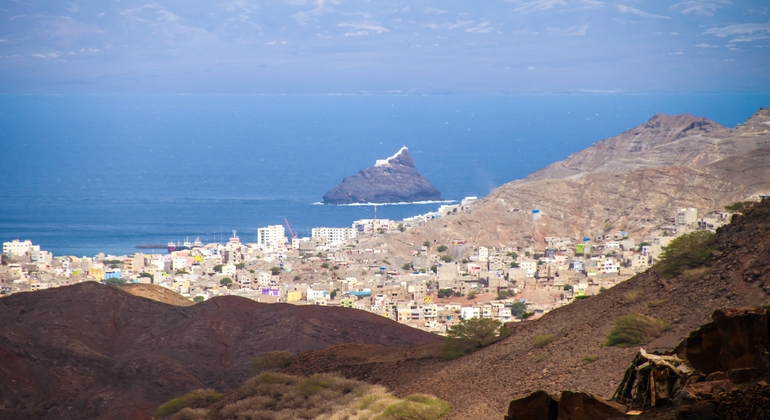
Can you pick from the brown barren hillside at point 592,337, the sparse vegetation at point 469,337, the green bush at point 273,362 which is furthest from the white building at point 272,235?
the brown barren hillside at point 592,337

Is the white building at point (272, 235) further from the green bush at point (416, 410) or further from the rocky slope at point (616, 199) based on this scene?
the green bush at point (416, 410)

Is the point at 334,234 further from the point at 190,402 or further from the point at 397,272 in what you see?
the point at 190,402

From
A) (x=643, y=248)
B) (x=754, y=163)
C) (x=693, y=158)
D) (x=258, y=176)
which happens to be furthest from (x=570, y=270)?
(x=258, y=176)

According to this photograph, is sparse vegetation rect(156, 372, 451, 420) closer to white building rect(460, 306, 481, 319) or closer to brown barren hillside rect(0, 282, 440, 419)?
brown barren hillside rect(0, 282, 440, 419)

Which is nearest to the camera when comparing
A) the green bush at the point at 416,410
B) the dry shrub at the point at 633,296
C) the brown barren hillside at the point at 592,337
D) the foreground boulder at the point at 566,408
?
the foreground boulder at the point at 566,408

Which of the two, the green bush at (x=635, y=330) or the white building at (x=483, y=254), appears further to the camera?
the white building at (x=483, y=254)

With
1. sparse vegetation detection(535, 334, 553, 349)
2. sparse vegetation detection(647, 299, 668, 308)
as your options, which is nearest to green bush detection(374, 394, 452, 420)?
sparse vegetation detection(535, 334, 553, 349)

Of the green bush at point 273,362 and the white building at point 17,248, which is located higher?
the green bush at point 273,362
